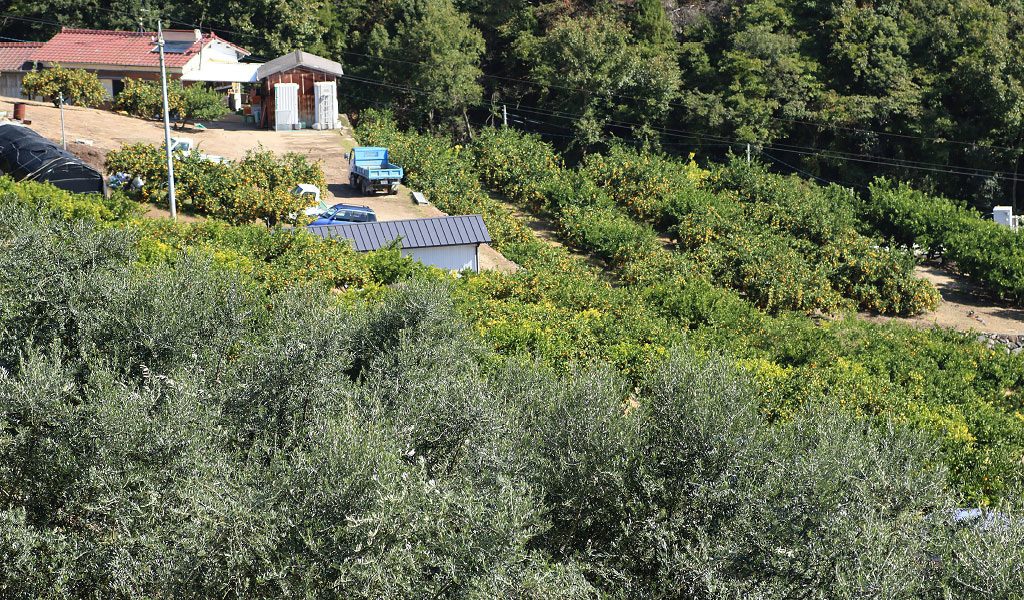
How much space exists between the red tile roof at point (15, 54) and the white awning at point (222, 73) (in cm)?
657

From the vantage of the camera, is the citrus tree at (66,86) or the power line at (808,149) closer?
the citrus tree at (66,86)

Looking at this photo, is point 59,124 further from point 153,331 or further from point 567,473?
point 567,473

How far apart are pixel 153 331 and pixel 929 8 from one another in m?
41.0

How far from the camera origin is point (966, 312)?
30031 millimetres

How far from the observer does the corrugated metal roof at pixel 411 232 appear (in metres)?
23.9

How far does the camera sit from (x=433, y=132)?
149 feet

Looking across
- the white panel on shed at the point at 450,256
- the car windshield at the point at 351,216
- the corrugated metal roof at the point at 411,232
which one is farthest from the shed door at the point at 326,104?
the white panel on shed at the point at 450,256

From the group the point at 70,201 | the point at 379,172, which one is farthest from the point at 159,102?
the point at 70,201

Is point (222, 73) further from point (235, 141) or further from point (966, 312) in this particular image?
point (966, 312)

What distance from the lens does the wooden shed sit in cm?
4044

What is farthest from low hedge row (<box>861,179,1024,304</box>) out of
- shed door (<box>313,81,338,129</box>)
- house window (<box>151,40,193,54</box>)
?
house window (<box>151,40,193,54</box>)

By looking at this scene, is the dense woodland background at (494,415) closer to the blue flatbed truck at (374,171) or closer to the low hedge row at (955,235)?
the low hedge row at (955,235)

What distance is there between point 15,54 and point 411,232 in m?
29.1

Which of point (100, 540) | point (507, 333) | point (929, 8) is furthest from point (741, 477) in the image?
point (929, 8)
